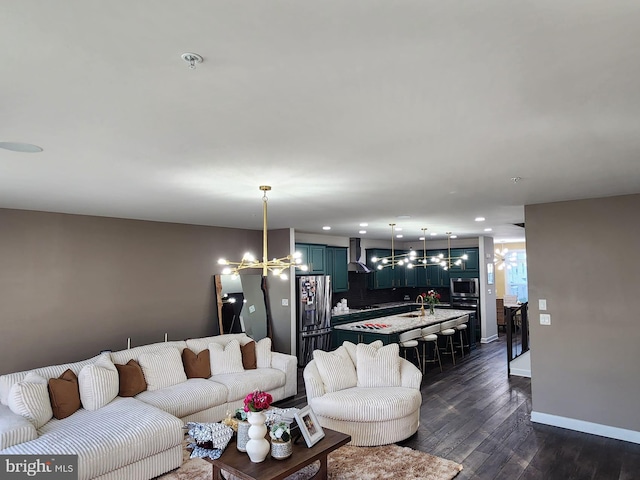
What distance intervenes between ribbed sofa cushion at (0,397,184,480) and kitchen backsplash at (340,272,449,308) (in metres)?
5.82

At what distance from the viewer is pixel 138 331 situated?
5.90 m

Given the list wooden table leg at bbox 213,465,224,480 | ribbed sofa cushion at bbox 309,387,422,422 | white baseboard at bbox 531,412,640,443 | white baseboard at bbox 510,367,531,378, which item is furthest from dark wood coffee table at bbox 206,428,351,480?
white baseboard at bbox 510,367,531,378

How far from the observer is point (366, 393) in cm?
438

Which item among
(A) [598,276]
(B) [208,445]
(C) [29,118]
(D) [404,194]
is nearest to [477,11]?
(C) [29,118]

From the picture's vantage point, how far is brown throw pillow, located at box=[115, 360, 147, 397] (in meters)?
4.45

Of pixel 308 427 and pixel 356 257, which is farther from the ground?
pixel 356 257

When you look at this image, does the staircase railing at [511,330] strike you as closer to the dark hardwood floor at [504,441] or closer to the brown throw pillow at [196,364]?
the dark hardwood floor at [504,441]

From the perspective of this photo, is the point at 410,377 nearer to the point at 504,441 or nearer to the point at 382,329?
the point at 504,441

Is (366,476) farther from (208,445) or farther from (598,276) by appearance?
(598,276)

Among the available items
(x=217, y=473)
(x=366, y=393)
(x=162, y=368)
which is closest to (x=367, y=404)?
(x=366, y=393)

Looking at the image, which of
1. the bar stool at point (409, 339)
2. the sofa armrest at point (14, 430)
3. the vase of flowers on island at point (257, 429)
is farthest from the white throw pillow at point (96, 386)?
the bar stool at point (409, 339)

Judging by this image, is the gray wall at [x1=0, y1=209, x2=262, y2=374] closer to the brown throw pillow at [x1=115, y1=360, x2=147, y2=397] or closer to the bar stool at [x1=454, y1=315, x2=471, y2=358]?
the brown throw pillow at [x1=115, y1=360, x2=147, y2=397]

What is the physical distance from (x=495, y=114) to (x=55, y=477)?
13.1 feet

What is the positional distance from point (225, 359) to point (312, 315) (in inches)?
95.8
